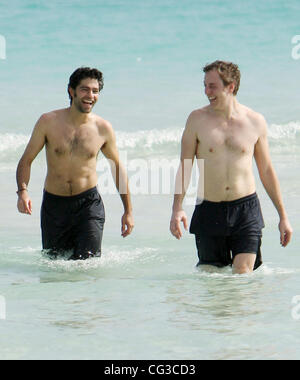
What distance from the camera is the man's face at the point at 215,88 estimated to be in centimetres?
589

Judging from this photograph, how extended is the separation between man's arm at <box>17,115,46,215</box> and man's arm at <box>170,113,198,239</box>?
1.33m

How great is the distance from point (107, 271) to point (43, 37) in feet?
98.4

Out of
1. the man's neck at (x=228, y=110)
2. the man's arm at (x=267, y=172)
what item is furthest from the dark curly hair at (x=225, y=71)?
the man's arm at (x=267, y=172)

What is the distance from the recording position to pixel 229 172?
602cm

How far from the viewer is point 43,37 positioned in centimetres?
3578

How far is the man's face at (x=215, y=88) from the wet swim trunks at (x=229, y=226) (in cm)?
71

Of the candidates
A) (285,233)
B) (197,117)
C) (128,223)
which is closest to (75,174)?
(128,223)

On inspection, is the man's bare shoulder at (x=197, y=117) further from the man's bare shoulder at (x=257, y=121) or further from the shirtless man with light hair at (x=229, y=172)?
the man's bare shoulder at (x=257, y=121)

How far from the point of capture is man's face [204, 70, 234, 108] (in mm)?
5891

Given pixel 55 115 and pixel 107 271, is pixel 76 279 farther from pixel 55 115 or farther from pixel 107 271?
pixel 55 115

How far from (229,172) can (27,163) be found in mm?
1719

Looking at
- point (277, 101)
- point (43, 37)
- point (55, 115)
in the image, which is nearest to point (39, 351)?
point (55, 115)

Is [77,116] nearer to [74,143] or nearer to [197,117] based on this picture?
[74,143]

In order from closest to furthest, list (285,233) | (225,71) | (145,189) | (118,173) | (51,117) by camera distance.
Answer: (225,71) < (285,233) < (51,117) < (118,173) < (145,189)
